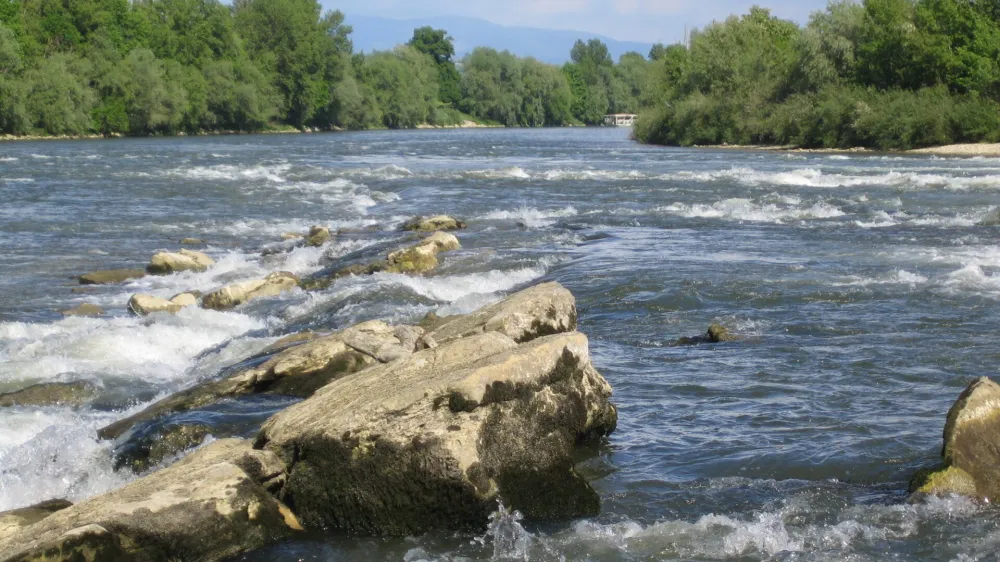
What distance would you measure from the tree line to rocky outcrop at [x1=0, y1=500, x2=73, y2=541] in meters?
71.0

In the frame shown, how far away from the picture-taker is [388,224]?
76.1ft

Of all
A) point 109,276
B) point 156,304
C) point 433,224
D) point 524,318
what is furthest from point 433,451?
point 433,224

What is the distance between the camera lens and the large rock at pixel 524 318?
331 inches

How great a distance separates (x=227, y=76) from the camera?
94250 mm

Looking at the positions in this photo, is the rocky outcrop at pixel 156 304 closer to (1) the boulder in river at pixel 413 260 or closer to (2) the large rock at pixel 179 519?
(1) the boulder in river at pixel 413 260

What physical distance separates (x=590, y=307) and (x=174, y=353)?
4827 mm

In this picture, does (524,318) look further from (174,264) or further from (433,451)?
(174,264)

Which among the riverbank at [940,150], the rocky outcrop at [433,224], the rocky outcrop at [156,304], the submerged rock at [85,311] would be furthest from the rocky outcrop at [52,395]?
the riverbank at [940,150]

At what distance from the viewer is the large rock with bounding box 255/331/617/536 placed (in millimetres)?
6031

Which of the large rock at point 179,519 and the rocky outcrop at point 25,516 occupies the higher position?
the large rock at point 179,519

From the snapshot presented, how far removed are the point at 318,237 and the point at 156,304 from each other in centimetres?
695

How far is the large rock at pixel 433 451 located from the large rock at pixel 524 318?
1.59 meters

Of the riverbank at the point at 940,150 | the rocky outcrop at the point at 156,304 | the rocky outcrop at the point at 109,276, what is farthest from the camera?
the riverbank at the point at 940,150

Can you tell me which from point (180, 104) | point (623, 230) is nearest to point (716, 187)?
point (623, 230)
